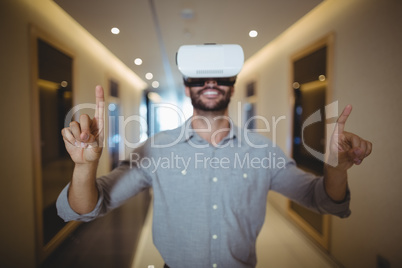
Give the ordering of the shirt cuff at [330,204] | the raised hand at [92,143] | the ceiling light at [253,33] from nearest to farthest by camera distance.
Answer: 1. the raised hand at [92,143]
2. the shirt cuff at [330,204]
3. the ceiling light at [253,33]

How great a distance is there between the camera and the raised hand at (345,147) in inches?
19.3

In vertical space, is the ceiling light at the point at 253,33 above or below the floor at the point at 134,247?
above

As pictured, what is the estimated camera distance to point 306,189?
2.14ft

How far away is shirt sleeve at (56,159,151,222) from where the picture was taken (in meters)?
0.51

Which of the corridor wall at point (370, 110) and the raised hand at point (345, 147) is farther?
the corridor wall at point (370, 110)

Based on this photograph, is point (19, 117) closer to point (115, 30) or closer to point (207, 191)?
point (115, 30)

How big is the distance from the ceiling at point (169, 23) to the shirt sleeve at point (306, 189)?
18.4 inches

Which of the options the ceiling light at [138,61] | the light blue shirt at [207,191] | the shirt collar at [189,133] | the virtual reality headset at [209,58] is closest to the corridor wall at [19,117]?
the ceiling light at [138,61]

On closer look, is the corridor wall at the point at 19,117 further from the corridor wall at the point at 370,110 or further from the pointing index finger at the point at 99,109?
the corridor wall at the point at 370,110

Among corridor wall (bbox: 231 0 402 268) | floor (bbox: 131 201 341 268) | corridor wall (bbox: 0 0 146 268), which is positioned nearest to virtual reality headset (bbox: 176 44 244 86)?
corridor wall (bbox: 231 0 402 268)

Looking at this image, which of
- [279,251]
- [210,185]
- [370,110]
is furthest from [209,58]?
[279,251]

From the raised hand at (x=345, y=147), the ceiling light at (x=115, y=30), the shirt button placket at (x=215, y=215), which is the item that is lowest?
the shirt button placket at (x=215, y=215)

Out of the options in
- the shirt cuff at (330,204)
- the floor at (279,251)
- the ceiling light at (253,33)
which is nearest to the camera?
the shirt cuff at (330,204)

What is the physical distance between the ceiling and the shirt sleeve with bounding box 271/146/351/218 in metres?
0.47
